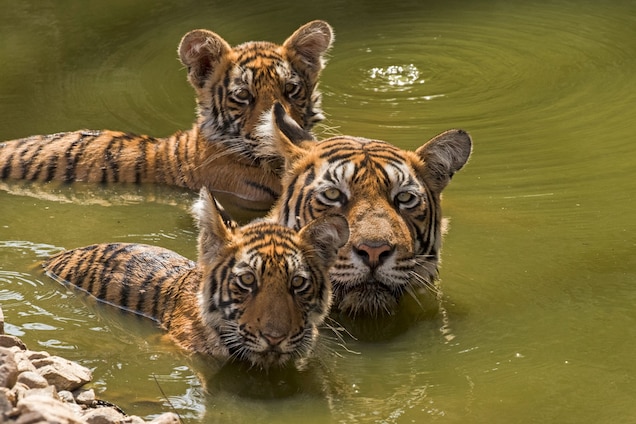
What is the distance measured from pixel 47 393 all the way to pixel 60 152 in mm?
3106

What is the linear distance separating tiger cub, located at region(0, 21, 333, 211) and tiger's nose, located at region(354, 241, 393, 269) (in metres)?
1.71

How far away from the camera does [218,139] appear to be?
6.45 m

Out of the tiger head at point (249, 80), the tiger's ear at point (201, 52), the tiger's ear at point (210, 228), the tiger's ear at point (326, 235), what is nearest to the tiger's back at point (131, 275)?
the tiger's ear at point (210, 228)

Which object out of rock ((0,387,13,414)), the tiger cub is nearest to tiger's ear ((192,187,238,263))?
rock ((0,387,13,414))

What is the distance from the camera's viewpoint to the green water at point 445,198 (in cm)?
438

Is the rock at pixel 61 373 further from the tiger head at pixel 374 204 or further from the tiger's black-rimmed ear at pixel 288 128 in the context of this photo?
the tiger's black-rimmed ear at pixel 288 128

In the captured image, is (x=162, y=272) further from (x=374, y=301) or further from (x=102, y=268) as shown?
(x=374, y=301)

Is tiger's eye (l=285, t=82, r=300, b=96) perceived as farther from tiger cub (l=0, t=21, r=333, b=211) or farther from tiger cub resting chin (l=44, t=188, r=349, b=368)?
tiger cub resting chin (l=44, t=188, r=349, b=368)

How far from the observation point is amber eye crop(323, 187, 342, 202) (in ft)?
16.2

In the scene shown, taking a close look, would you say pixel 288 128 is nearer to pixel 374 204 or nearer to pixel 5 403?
pixel 374 204

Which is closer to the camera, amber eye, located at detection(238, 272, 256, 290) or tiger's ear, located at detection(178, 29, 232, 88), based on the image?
amber eye, located at detection(238, 272, 256, 290)

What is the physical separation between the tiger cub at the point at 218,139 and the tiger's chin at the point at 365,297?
152cm

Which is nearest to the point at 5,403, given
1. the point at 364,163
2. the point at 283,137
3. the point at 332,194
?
the point at 332,194

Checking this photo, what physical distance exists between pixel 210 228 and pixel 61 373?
73 cm
